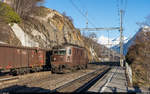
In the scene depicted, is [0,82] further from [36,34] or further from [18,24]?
[36,34]

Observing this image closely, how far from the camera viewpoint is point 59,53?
2412 centimetres

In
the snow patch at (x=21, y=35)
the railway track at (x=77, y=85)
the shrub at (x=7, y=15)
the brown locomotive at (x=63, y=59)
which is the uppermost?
the shrub at (x=7, y=15)

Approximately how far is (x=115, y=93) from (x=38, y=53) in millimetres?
14539

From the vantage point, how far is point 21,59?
20.7 metres

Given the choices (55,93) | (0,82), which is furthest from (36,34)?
(55,93)

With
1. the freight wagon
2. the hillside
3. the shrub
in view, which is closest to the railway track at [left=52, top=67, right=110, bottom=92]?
the freight wagon

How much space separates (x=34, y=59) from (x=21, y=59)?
118 inches

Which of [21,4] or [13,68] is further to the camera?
[21,4]

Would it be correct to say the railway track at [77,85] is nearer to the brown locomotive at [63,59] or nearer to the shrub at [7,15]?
the brown locomotive at [63,59]

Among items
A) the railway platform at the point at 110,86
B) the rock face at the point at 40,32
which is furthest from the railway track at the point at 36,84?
the rock face at the point at 40,32

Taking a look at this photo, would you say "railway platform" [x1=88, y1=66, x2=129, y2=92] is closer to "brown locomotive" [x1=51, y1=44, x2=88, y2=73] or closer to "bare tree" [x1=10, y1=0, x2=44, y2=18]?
"brown locomotive" [x1=51, y1=44, x2=88, y2=73]

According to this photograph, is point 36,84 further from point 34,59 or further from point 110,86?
point 34,59

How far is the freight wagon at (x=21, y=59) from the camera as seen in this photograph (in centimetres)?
1791

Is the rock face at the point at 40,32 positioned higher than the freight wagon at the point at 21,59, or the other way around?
the rock face at the point at 40,32
